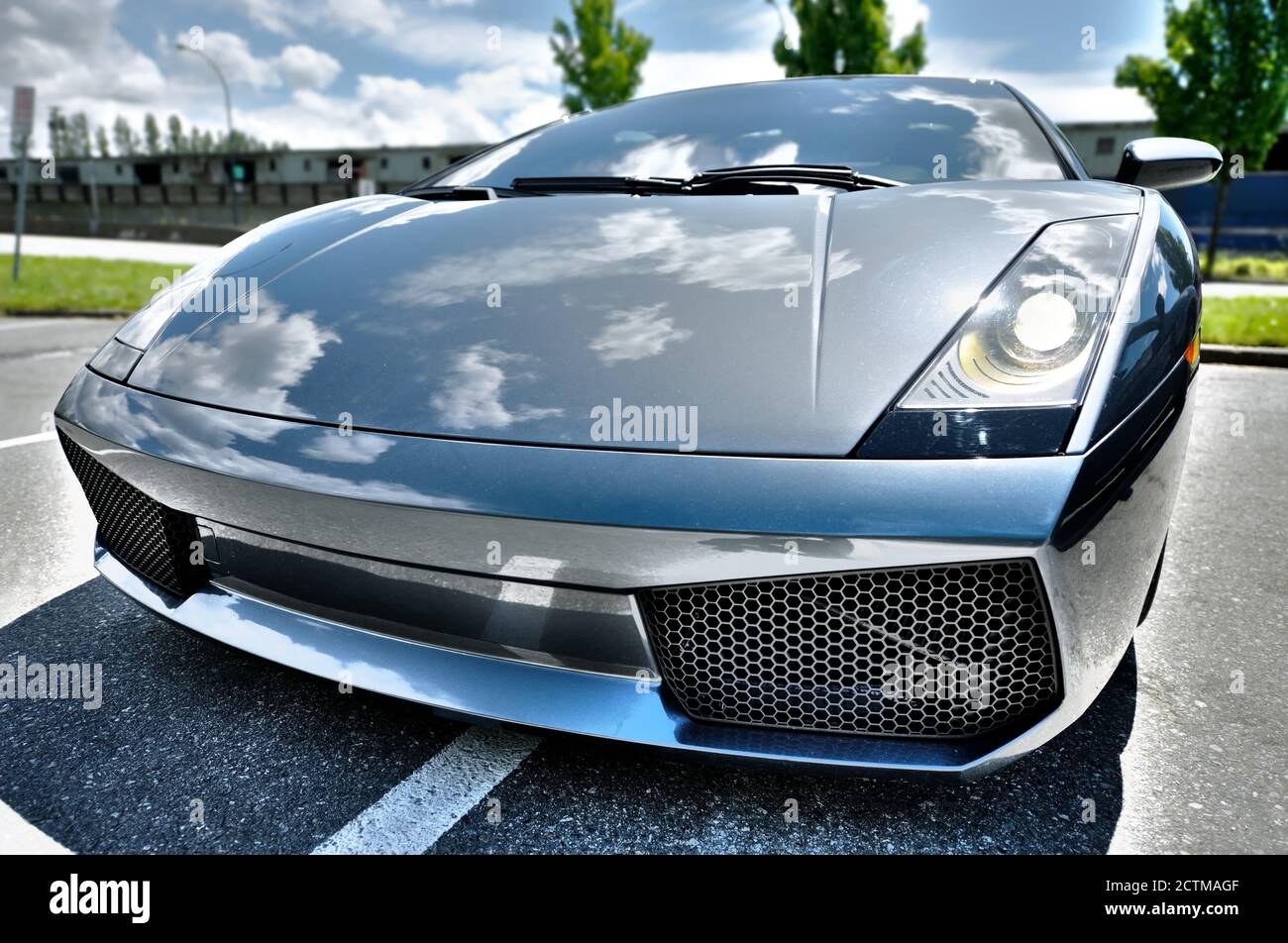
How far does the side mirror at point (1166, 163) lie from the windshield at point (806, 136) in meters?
0.26

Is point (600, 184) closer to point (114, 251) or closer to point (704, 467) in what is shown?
point (704, 467)

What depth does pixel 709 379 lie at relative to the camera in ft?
3.91

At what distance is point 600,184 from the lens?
1.92m

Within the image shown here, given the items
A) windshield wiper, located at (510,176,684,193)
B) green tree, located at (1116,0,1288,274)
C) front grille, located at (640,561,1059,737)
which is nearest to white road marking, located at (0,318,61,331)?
windshield wiper, located at (510,176,684,193)

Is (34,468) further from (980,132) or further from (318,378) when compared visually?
(980,132)

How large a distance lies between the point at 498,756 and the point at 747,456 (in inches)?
27.5

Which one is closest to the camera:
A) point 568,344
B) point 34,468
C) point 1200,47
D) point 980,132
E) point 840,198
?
point 568,344

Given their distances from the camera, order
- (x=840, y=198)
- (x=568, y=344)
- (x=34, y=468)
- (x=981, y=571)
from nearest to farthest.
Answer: (x=981, y=571) → (x=568, y=344) → (x=840, y=198) → (x=34, y=468)

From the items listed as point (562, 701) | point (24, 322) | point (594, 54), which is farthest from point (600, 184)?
point (594, 54)

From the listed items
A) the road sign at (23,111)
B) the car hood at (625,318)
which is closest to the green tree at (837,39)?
the road sign at (23,111)

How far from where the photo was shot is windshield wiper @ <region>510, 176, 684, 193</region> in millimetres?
1855

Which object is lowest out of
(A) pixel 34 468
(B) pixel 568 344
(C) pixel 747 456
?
(A) pixel 34 468

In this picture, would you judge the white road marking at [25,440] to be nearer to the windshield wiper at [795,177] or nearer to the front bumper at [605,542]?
the front bumper at [605,542]
